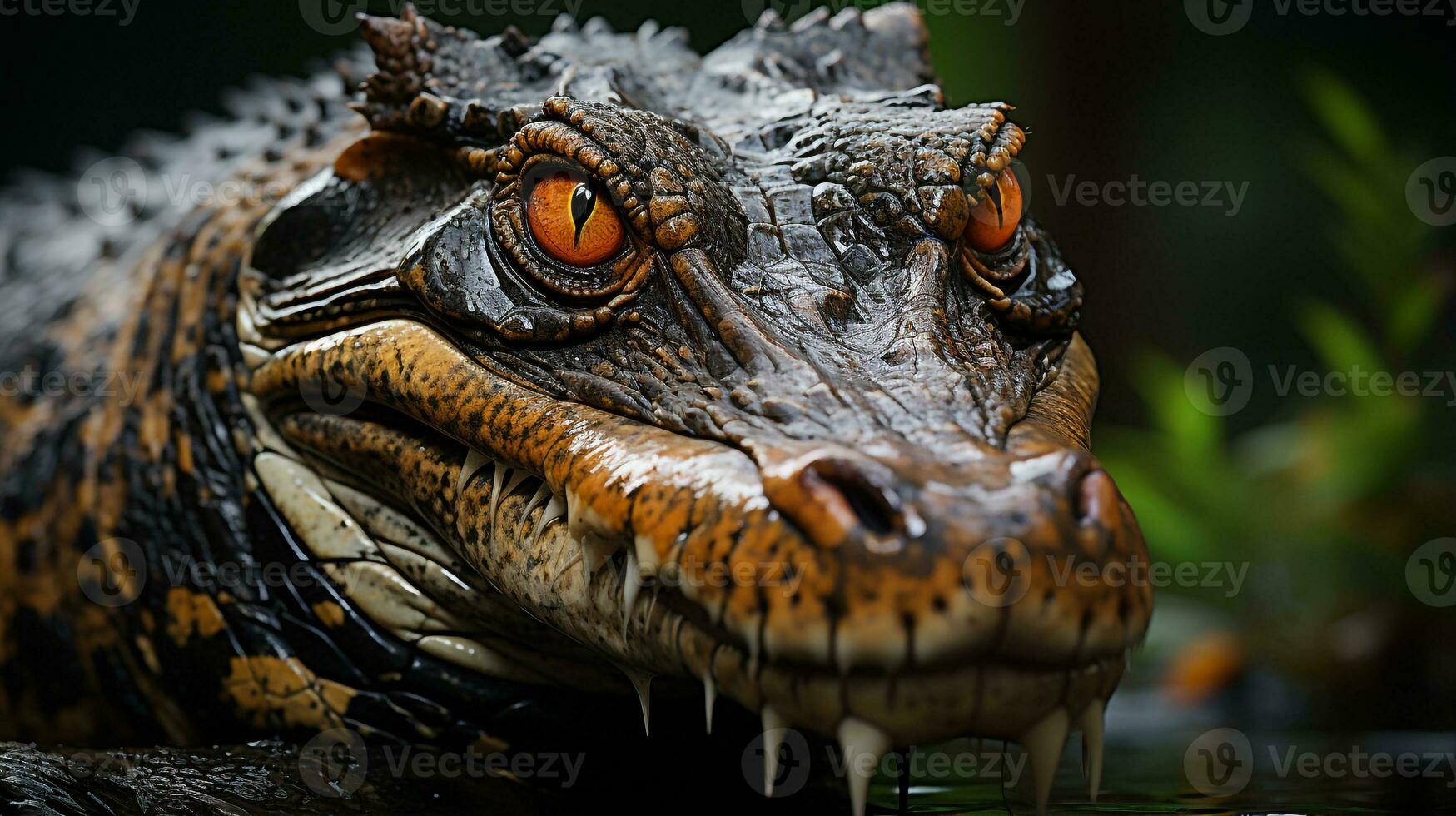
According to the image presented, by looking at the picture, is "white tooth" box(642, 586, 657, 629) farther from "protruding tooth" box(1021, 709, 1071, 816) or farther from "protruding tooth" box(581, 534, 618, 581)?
"protruding tooth" box(1021, 709, 1071, 816)

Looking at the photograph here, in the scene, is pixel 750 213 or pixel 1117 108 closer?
pixel 750 213

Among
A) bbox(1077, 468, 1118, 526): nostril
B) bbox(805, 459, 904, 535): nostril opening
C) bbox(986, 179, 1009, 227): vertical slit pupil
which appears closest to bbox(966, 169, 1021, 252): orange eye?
bbox(986, 179, 1009, 227): vertical slit pupil

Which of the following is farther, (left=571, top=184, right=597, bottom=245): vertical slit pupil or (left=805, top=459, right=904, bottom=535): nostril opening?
(left=571, top=184, right=597, bottom=245): vertical slit pupil

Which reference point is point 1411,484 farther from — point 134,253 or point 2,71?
point 2,71

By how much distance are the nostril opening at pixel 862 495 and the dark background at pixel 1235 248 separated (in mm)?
3897

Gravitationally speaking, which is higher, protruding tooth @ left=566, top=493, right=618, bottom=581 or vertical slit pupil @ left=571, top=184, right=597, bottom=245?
vertical slit pupil @ left=571, top=184, right=597, bottom=245

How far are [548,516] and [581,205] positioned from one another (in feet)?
1.86

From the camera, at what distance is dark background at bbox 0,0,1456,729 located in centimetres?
560

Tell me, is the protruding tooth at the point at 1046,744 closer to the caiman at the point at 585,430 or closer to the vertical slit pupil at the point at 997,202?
the caiman at the point at 585,430

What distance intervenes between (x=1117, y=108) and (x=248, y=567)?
5.70 metres

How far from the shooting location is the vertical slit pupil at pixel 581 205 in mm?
2135

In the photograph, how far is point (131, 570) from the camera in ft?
9.14

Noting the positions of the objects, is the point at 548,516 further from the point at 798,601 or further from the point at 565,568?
the point at 798,601

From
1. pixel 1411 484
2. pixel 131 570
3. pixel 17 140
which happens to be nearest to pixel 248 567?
pixel 131 570
